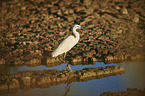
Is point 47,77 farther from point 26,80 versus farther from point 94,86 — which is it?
point 94,86

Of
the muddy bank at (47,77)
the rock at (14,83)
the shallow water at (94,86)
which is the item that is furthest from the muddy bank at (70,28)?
the rock at (14,83)

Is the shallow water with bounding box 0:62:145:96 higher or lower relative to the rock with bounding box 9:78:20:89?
lower

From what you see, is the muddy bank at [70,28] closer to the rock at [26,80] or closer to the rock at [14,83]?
the rock at [26,80]

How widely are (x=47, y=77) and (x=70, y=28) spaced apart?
6051mm

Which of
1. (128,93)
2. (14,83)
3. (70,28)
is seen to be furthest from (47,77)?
(70,28)

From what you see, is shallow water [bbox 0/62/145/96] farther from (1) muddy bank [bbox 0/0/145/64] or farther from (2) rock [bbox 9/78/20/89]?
(1) muddy bank [bbox 0/0/145/64]

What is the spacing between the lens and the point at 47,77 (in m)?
8.55

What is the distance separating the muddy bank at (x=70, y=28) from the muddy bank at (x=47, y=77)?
61.4 inches

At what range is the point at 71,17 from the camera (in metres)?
15.4

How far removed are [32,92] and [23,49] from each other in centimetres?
427

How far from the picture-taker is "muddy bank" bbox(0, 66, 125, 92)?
8.15 metres

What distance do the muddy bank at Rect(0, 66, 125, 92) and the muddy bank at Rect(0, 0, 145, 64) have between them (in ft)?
5.12

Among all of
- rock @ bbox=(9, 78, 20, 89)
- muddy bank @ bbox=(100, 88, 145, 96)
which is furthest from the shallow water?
muddy bank @ bbox=(100, 88, 145, 96)

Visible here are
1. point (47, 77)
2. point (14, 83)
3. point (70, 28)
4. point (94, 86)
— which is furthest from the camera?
point (70, 28)
